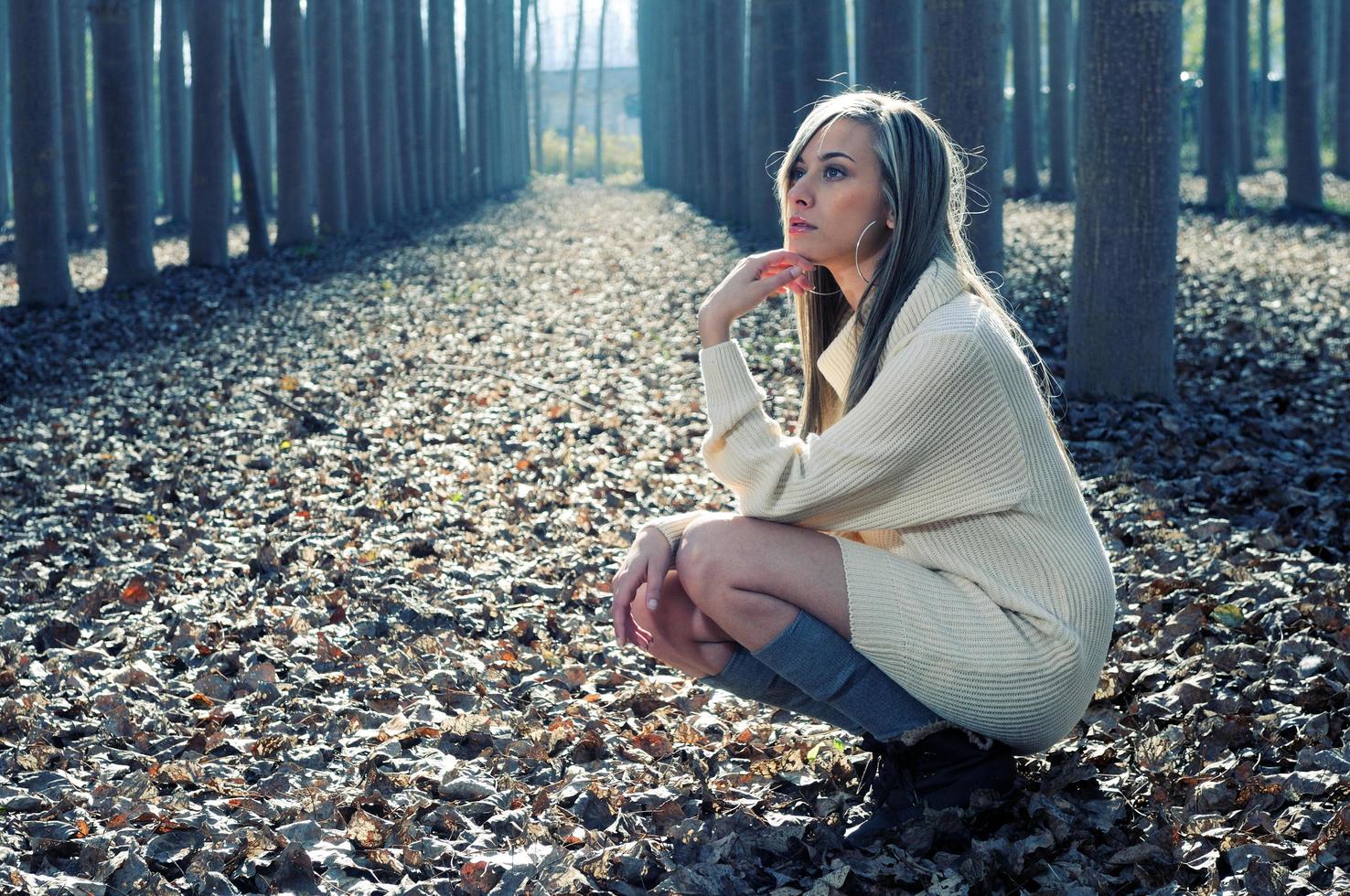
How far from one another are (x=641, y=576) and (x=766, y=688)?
399 millimetres

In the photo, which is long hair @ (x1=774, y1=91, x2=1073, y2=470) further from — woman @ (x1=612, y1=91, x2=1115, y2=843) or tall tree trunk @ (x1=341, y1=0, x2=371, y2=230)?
tall tree trunk @ (x1=341, y1=0, x2=371, y2=230)

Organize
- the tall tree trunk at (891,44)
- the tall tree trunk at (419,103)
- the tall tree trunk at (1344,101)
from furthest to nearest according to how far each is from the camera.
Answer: the tall tree trunk at (419,103) < the tall tree trunk at (1344,101) < the tall tree trunk at (891,44)

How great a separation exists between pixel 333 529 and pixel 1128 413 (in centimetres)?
410

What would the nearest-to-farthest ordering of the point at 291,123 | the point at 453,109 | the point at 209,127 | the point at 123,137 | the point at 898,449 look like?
1. the point at 898,449
2. the point at 123,137
3. the point at 209,127
4. the point at 291,123
5. the point at 453,109

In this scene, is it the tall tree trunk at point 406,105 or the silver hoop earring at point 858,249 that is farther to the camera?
the tall tree trunk at point 406,105

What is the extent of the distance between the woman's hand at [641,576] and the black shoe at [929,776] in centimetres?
64

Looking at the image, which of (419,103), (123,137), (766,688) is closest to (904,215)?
(766,688)

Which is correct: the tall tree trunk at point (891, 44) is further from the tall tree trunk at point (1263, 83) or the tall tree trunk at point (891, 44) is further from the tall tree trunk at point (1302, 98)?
the tall tree trunk at point (1263, 83)

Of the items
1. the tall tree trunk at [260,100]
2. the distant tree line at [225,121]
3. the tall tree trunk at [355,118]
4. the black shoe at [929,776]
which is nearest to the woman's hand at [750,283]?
the black shoe at [929,776]

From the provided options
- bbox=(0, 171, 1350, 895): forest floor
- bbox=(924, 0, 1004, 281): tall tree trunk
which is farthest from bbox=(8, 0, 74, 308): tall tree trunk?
bbox=(924, 0, 1004, 281): tall tree trunk

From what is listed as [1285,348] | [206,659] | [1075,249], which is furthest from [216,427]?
[1285,348]

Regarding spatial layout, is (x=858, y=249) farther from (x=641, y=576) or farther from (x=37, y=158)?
(x=37, y=158)

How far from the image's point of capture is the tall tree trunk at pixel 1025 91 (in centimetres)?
2231

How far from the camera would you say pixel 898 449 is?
2678 millimetres
